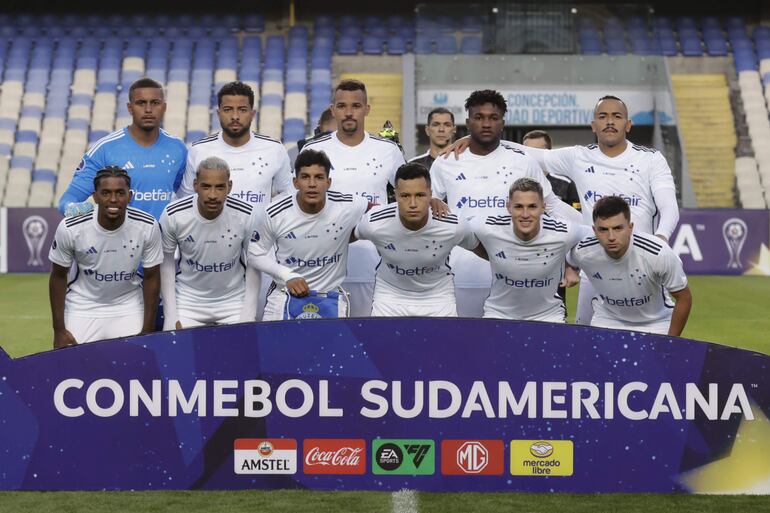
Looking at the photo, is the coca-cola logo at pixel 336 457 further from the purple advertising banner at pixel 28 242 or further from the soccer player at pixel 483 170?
the purple advertising banner at pixel 28 242

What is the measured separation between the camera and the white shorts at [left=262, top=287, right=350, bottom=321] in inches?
249

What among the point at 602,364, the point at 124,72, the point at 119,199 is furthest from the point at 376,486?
the point at 124,72

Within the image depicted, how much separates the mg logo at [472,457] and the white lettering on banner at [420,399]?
0.13m

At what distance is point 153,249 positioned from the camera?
6.20m

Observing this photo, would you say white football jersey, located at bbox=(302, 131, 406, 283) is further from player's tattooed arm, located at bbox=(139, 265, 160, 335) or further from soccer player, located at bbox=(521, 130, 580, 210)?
soccer player, located at bbox=(521, 130, 580, 210)

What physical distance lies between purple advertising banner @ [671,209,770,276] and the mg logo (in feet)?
42.4

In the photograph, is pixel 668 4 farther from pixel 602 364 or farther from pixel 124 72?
pixel 602 364

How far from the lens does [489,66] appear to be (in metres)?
21.1

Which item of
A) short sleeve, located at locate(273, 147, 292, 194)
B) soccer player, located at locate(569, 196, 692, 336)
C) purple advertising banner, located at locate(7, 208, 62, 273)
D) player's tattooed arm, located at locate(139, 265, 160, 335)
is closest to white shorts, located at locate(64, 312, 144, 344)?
player's tattooed arm, located at locate(139, 265, 160, 335)

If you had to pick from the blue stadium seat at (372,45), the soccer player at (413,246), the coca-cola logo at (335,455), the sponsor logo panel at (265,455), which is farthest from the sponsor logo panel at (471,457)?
the blue stadium seat at (372,45)

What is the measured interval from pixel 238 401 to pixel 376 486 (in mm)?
648

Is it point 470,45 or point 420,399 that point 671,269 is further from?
point 470,45

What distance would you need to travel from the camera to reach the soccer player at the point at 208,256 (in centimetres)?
618

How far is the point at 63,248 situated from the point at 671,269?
3.09 meters
